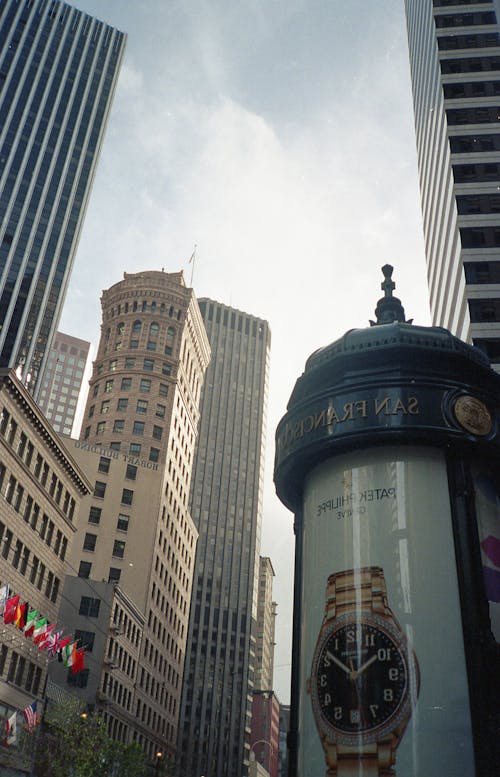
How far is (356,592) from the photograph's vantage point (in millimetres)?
15484

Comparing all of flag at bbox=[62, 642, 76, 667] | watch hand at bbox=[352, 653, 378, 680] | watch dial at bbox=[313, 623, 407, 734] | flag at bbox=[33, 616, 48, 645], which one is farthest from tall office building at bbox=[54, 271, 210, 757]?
watch hand at bbox=[352, 653, 378, 680]

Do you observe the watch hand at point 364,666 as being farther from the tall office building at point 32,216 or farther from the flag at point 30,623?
the tall office building at point 32,216

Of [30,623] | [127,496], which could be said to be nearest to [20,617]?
[30,623]

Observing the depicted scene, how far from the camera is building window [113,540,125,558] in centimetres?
9081

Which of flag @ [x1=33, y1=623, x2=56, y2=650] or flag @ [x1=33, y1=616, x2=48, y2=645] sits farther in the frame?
flag @ [x1=33, y1=623, x2=56, y2=650]

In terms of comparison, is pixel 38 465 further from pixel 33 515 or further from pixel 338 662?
pixel 338 662

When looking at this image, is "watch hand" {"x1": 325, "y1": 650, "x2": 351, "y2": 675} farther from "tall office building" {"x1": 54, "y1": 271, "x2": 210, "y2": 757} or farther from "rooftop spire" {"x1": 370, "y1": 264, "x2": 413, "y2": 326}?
"tall office building" {"x1": 54, "y1": 271, "x2": 210, "y2": 757}

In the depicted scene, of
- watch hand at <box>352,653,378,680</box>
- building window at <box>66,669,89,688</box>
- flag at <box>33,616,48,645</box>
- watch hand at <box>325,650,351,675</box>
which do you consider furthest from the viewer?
building window at <box>66,669,89,688</box>

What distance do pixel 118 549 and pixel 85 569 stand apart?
469cm

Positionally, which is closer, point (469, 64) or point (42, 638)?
point (42, 638)

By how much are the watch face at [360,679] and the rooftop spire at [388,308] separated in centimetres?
815

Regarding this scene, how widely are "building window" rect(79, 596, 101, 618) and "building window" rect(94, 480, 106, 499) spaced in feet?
66.8

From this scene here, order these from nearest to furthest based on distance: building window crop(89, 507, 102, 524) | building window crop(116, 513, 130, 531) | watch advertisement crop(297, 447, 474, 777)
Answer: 1. watch advertisement crop(297, 447, 474, 777)
2. building window crop(89, 507, 102, 524)
3. building window crop(116, 513, 130, 531)

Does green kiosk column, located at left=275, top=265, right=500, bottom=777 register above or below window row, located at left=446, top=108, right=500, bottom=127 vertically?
below
